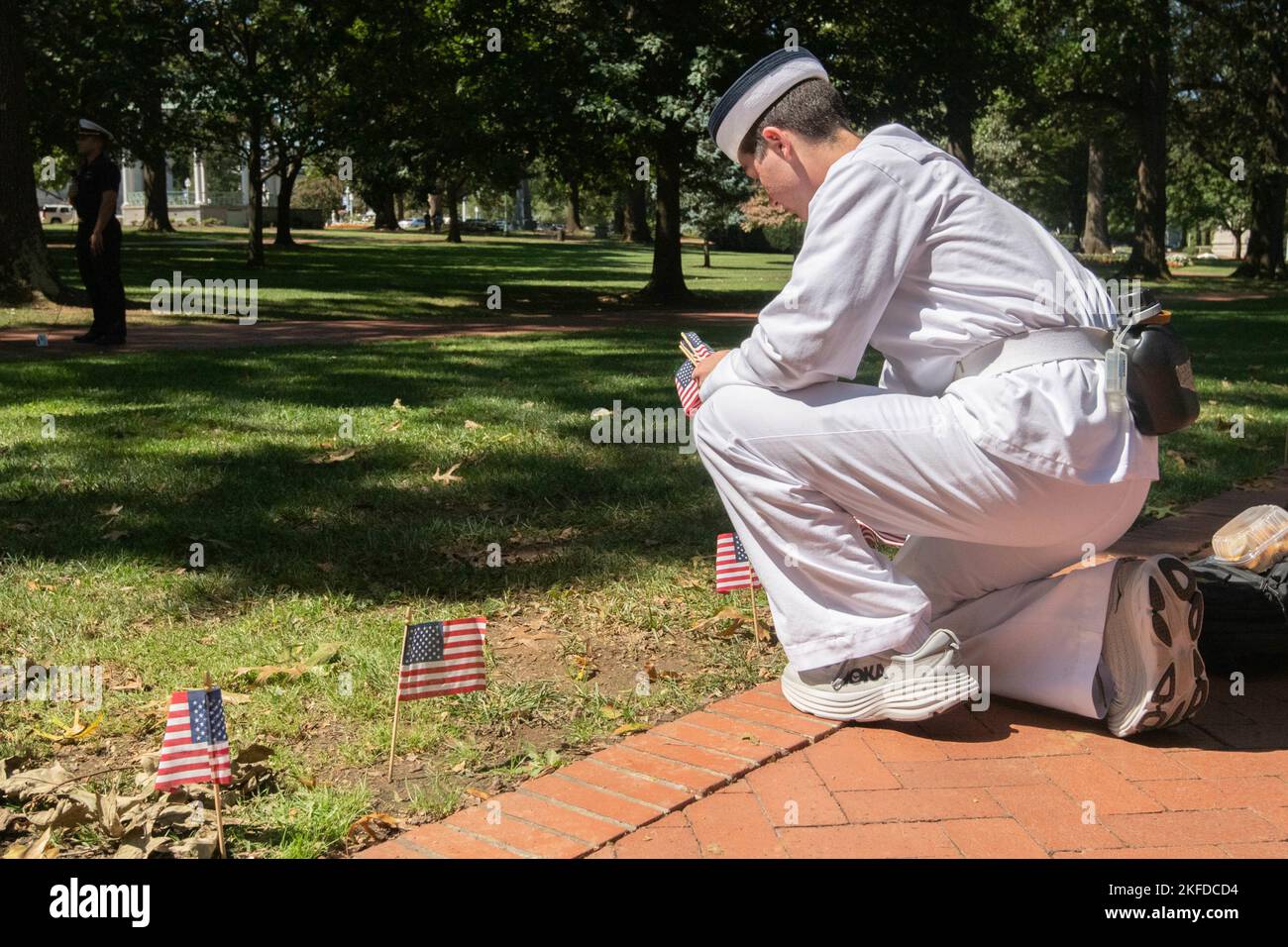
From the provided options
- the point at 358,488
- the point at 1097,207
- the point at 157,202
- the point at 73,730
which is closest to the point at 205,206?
the point at 157,202

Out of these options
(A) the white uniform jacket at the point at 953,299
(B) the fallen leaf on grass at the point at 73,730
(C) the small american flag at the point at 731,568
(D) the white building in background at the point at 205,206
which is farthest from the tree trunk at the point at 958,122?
(D) the white building in background at the point at 205,206

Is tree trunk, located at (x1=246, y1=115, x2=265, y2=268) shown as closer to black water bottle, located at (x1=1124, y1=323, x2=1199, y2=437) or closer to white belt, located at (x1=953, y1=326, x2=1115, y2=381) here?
white belt, located at (x1=953, y1=326, x2=1115, y2=381)

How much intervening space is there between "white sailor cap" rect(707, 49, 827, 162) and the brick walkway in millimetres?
1571

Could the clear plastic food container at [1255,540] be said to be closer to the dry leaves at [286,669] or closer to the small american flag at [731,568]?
the small american flag at [731,568]

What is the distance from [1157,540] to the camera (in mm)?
5340

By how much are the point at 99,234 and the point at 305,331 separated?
9.76 ft

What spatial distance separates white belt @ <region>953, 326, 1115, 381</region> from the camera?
3188mm

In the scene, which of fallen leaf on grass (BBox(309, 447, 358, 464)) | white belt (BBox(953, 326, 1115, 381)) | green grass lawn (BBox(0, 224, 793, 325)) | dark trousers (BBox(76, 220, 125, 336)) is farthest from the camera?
green grass lawn (BBox(0, 224, 793, 325))

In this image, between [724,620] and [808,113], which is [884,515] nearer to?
[808,113]

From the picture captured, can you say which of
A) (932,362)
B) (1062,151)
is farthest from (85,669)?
(1062,151)

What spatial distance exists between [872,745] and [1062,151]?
65.2 m

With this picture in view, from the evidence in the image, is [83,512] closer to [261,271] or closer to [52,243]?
[261,271]

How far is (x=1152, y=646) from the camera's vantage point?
3.25 metres

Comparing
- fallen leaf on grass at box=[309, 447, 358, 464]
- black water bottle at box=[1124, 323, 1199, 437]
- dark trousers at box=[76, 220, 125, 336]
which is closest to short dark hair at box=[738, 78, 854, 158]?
black water bottle at box=[1124, 323, 1199, 437]
